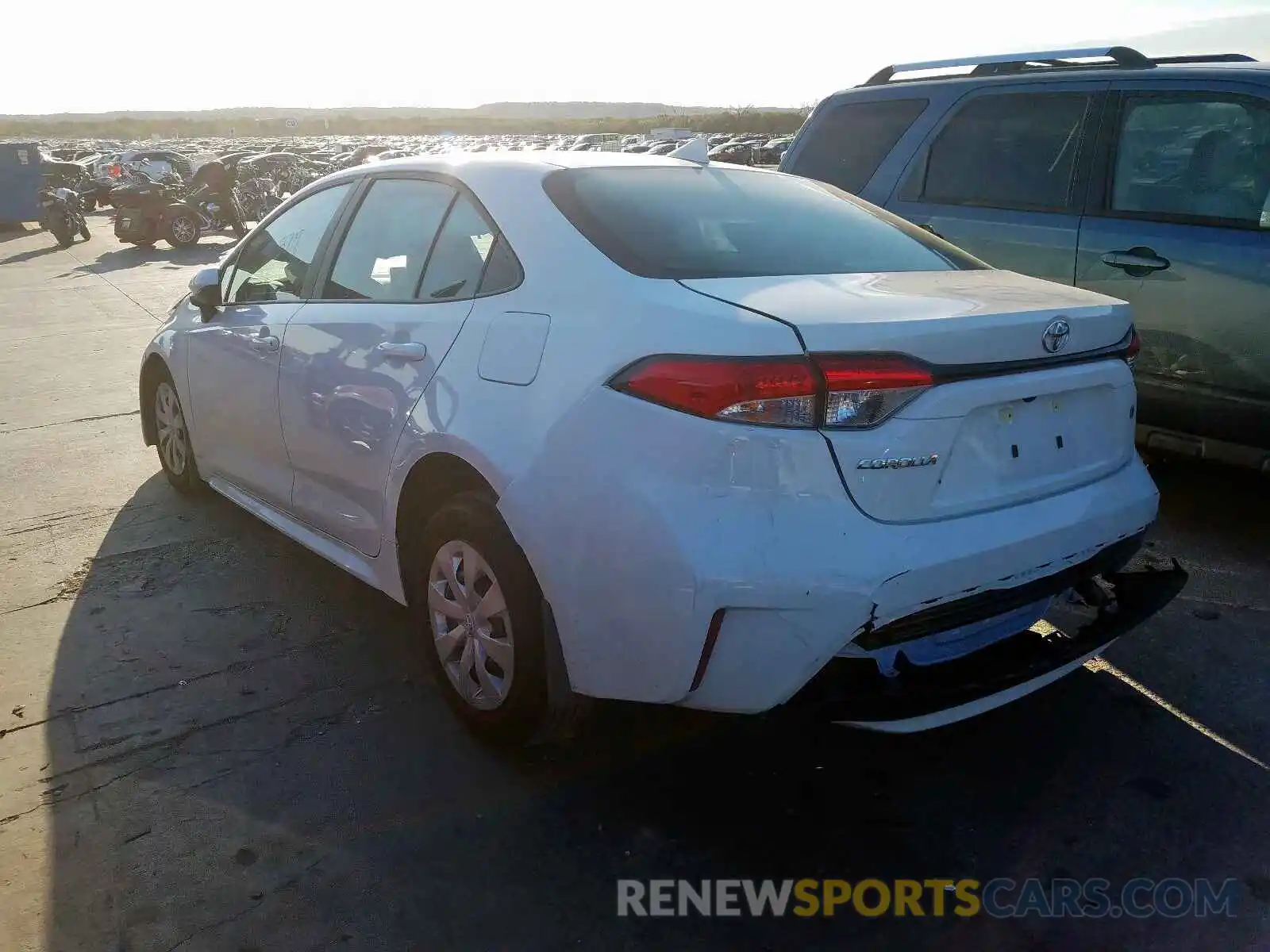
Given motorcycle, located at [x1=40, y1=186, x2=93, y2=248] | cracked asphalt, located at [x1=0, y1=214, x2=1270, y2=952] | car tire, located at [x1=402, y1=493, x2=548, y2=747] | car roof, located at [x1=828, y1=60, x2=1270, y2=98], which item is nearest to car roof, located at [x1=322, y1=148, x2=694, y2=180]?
car tire, located at [x1=402, y1=493, x2=548, y2=747]

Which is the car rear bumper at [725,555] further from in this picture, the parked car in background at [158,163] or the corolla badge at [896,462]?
the parked car in background at [158,163]

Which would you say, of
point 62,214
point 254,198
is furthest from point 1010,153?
point 254,198

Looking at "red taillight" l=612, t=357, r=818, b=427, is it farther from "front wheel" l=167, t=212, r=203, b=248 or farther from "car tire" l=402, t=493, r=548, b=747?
"front wheel" l=167, t=212, r=203, b=248

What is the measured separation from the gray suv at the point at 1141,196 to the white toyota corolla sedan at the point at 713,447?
1.58 metres

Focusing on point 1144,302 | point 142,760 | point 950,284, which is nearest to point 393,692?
point 142,760

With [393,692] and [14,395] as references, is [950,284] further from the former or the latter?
[14,395]

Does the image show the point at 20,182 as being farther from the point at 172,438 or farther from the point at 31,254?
the point at 172,438

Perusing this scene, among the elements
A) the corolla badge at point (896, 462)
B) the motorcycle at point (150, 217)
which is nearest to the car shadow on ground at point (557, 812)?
the corolla badge at point (896, 462)

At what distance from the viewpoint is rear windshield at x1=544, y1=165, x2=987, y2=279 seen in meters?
2.65

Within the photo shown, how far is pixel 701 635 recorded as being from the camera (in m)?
2.19

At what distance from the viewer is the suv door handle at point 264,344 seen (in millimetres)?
3768

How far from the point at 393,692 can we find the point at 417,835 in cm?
77

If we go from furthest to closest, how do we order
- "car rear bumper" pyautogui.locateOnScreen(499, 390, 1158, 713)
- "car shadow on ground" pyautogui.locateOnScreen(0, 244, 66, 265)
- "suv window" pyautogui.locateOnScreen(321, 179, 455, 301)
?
1. "car shadow on ground" pyautogui.locateOnScreen(0, 244, 66, 265)
2. "suv window" pyautogui.locateOnScreen(321, 179, 455, 301)
3. "car rear bumper" pyautogui.locateOnScreen(499, 390, 1158, 713)

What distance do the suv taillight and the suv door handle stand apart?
211cm
